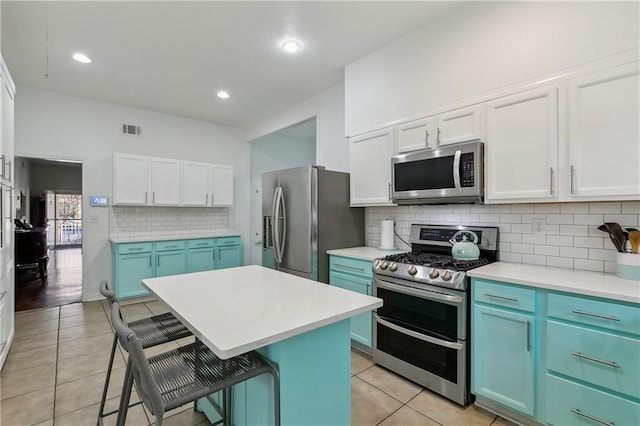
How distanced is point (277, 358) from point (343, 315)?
0.32 m

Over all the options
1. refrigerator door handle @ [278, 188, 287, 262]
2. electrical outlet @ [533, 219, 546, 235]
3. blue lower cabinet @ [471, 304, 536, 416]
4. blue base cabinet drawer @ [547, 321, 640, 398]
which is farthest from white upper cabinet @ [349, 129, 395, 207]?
blue base cabinet drawer @ [547, 321, 640, 398]

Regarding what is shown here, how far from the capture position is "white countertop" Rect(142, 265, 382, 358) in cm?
109

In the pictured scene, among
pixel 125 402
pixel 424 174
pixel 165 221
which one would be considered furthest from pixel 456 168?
pixel 165 221

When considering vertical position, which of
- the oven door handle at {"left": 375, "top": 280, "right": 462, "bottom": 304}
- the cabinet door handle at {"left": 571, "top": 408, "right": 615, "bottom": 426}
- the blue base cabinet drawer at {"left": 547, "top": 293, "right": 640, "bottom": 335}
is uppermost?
the blue base cabinet drawer at {"left": 547, "top": 293, "right": 640, "bottom": 335}

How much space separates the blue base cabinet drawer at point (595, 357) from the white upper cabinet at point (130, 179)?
5.00 meters

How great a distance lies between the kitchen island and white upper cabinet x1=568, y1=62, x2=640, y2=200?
1.53 meters

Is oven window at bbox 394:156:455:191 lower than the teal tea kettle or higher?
higher

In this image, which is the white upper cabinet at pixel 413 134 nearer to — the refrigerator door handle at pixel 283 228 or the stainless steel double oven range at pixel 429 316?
the stainless steel double oven range at pixel 429 316

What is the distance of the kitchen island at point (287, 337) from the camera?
3.76 feet

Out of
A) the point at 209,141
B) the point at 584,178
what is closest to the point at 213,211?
the point at 209,141

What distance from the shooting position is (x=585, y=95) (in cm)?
183

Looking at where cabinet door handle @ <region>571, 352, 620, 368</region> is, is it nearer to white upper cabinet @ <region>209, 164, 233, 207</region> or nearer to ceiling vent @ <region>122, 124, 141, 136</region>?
white upper cabinet @ <region>209, 164, 233, 207</region>

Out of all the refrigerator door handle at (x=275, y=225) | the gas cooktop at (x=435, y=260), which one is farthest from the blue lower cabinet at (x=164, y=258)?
the gas cooktop at (x=435, y=260)

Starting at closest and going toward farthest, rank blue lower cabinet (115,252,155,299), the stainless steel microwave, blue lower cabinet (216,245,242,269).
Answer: the stainless steel microwave
blue lower cabinet (115,252,155,299)
blue lower cabinet (216,245,242,269)
